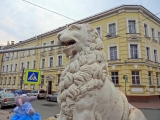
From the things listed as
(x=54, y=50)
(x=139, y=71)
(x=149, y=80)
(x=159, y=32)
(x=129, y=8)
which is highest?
(x=129, y=8)

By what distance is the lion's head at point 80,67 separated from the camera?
2105mm

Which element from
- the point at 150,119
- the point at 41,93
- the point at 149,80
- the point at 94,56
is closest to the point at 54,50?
the point at 41,93

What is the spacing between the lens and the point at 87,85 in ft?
6.93

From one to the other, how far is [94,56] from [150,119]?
724 centimetres

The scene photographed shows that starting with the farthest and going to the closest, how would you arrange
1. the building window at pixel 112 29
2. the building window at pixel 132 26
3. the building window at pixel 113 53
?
the building window at pixel 112 29 < the building window at pixel 113 53 < the building window at pixel 132 26

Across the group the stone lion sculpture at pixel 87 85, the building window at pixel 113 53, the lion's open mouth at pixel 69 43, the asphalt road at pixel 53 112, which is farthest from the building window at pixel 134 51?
the lion's open mouth at pixel 69 43

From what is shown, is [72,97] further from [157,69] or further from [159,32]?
[159,32]

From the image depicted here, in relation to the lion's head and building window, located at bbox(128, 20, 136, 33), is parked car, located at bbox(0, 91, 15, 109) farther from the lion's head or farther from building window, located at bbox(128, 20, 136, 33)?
building window, located at bbox(128, 20, 136, 33)

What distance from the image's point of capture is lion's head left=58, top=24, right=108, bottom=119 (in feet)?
6.91

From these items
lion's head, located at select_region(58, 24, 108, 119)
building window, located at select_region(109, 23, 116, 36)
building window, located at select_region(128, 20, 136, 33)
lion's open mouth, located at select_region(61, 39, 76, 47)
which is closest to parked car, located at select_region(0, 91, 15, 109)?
lion's head, located at select_region(58, 24, 108, 119)

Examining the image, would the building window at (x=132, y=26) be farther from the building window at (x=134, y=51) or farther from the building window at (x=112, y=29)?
the building window at (x=134, y=51)

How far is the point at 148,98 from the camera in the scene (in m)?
14.9

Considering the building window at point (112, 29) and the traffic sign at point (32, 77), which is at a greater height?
Result: the building window at point (112, 29)

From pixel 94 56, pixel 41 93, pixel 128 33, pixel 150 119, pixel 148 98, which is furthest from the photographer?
pixel 41 93
